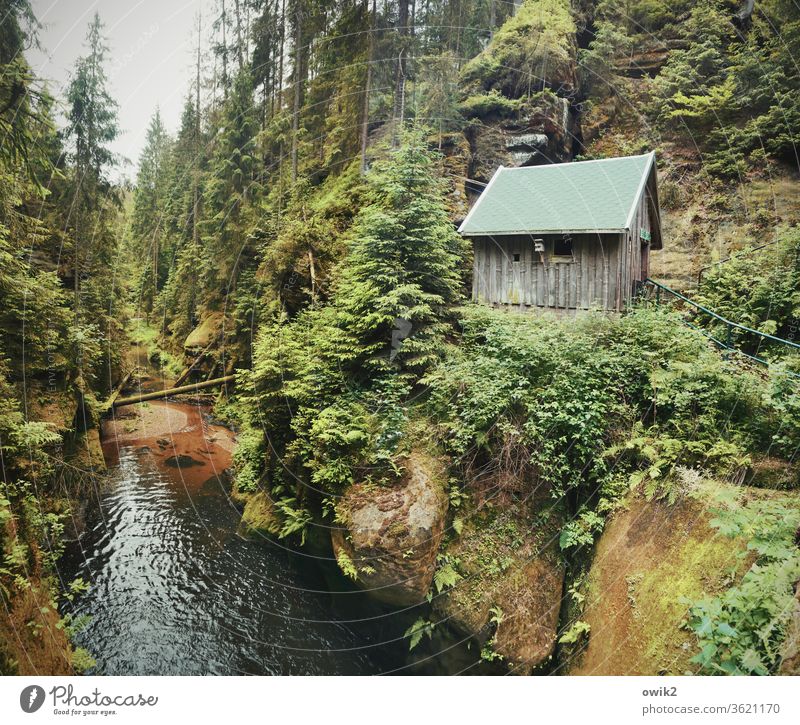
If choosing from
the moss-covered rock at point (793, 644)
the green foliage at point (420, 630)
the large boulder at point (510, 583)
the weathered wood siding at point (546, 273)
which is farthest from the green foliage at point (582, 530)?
the weathered wood siding at point (546, 273)

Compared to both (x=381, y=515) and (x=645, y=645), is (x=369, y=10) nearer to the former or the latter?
(x=381, y=515)

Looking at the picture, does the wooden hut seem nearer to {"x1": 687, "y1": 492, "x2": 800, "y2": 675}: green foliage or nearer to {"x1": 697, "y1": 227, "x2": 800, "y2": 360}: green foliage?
{"x1": 697, "y1": 227, "x2": 800, "y2": 360}: green foliage

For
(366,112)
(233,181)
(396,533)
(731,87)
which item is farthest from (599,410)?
(233,181)

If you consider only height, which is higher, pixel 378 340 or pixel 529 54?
pixel 529 54

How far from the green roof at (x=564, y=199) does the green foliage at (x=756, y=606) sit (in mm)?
4759

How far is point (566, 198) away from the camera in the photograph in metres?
7.73

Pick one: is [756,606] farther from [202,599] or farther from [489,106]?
[489,106]

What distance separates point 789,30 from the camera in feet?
21.0

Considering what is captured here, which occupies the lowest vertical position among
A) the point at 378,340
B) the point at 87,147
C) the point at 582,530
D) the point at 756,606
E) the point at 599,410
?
the point at 582,530

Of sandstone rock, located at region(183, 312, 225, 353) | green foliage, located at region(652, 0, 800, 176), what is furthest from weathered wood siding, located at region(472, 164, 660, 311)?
sandstone rock, located at region(183, 312, 225, 353)

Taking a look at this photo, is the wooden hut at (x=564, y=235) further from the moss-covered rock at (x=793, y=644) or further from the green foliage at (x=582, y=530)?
the moss-covered rock at (x=793, y=644)

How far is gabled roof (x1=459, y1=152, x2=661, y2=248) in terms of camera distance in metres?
7.27

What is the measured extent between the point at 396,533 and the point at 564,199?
6454 millimetres
